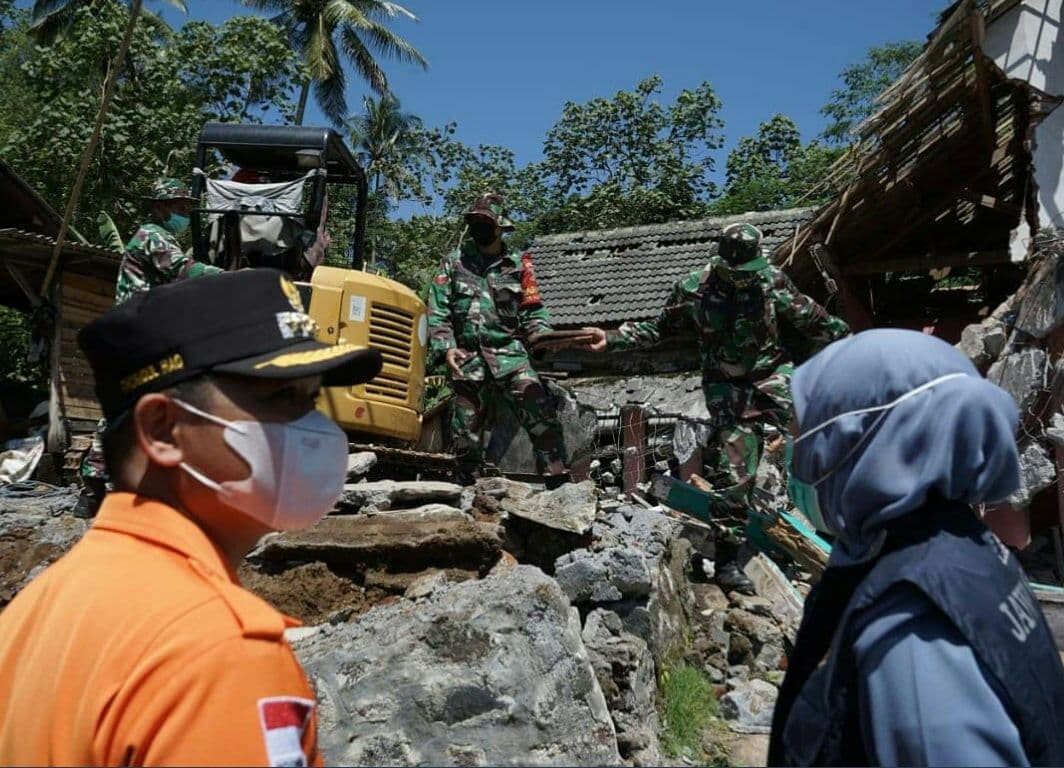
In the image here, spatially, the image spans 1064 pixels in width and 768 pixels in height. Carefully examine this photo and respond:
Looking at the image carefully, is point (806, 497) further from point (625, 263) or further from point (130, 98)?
point (130, 98)

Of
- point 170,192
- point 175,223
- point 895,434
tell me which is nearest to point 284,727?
point 895,434

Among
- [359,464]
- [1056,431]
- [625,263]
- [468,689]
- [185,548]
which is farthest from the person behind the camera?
[625,263]

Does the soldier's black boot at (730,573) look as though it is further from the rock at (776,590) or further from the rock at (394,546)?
the rock at (394,546)

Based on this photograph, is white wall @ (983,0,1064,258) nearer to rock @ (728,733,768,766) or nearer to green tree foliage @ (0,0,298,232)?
rock @ (728,733,768,766)

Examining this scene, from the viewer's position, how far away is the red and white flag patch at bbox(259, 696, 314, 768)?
1122mm

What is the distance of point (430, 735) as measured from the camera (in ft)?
9.64

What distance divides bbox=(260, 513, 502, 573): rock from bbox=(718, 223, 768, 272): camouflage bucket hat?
9.96 ft

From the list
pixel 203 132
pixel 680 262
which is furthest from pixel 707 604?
pixel 680 262

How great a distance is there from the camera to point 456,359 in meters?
7.28

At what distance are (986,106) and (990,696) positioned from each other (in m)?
9.15

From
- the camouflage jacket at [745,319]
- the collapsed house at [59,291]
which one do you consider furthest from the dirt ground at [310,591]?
the collapsed house at [59,291]

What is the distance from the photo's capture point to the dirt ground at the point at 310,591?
477cm

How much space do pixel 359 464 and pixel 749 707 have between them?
10.6 feet

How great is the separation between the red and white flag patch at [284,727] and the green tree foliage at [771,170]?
21.8 metres
